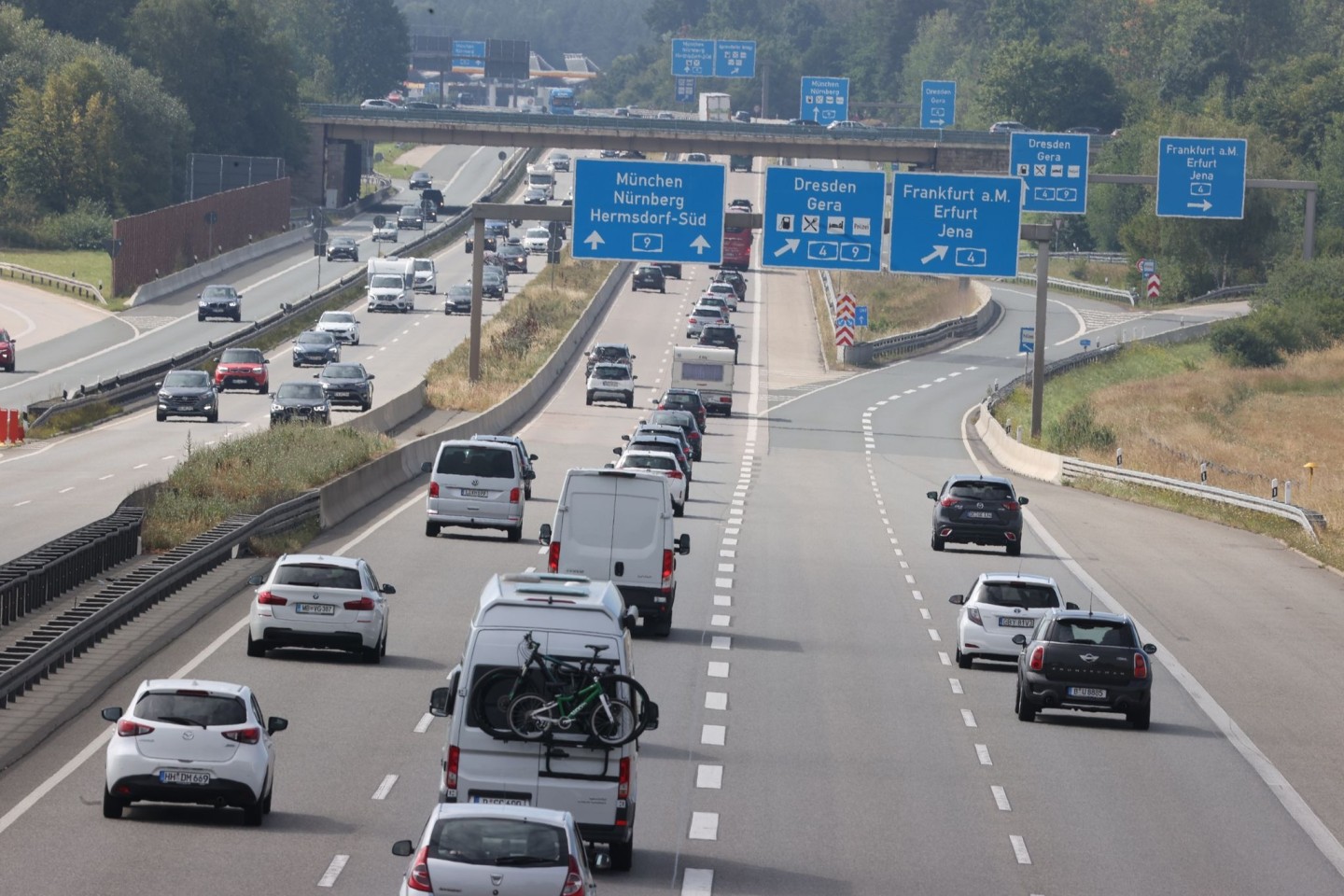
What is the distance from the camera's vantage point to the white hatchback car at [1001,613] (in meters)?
27.4

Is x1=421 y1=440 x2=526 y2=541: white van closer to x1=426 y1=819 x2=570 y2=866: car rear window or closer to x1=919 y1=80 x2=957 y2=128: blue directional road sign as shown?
x1=426 y1=819 x2=570 y2=866: car rear window

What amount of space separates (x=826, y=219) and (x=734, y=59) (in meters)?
132

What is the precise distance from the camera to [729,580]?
35375 millimetres

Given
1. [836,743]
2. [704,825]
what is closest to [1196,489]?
[836,743]

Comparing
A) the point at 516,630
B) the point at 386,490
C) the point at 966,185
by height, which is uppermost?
the point at 966,185

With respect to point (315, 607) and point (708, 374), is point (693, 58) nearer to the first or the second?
point (708, 374)

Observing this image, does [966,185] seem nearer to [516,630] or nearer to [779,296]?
[516,630]

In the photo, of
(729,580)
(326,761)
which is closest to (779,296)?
(729,580)

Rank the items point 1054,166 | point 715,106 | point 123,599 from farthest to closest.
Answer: point 715,106 < point 1054,166 < point 123,599

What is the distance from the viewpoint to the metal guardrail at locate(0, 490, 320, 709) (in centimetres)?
2230

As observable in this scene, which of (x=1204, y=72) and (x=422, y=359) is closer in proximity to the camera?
(x=422, y=359)

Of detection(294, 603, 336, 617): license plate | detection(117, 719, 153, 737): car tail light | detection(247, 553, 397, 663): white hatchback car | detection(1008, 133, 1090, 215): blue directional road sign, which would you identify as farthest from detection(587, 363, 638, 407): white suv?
detection(117, 719, 153, 737): car tail light

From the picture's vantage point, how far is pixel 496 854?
12617mm

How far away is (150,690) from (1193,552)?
28.2 m
